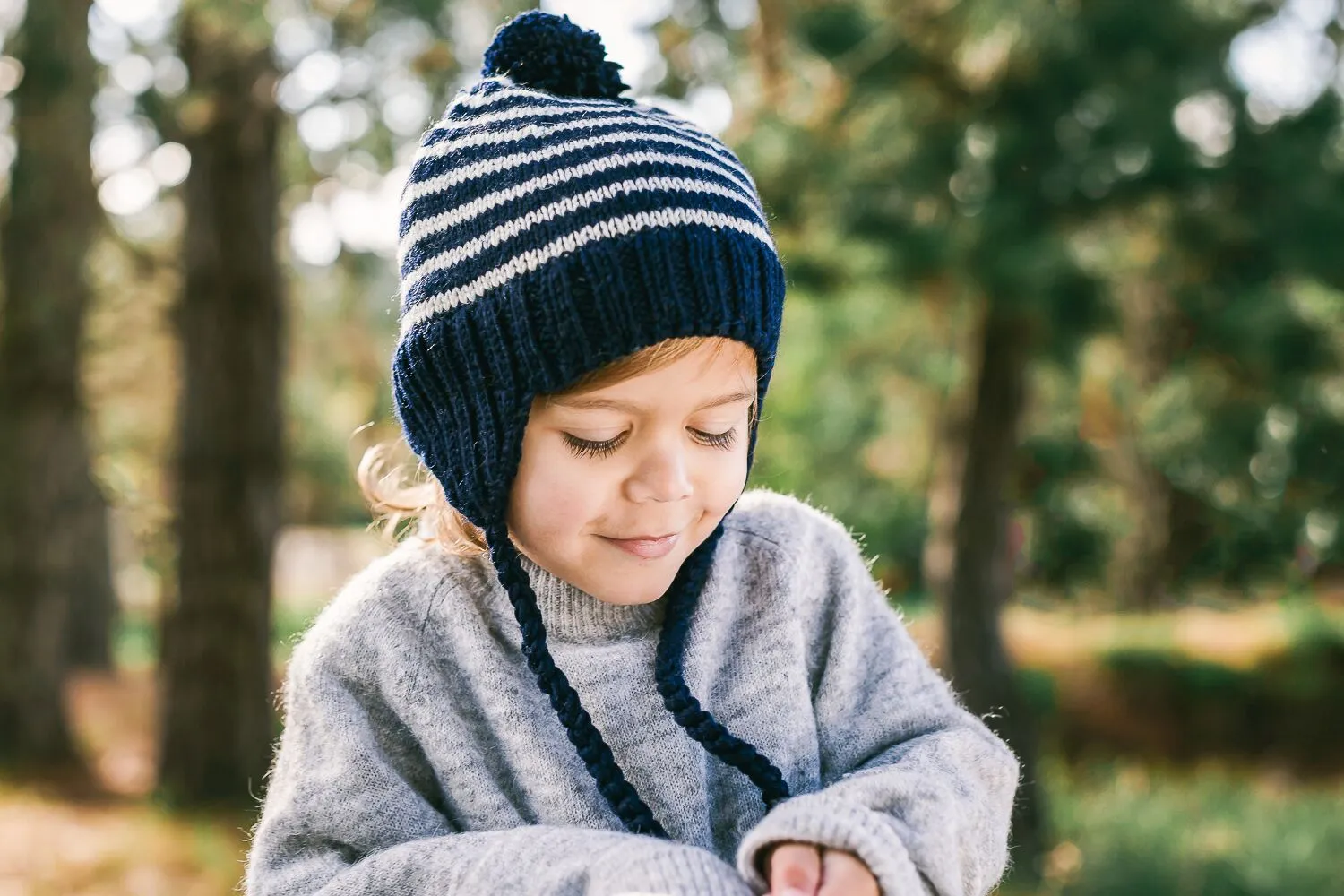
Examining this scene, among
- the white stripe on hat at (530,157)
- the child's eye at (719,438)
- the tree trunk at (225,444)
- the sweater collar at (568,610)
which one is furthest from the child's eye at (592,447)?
the tree trunk at (225,444)

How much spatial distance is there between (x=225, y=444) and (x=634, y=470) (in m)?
5.09

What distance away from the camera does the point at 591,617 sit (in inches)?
64.9

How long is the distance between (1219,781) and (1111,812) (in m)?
1.57

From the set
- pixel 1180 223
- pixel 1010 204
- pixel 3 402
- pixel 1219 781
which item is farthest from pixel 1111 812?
pixel 3 402

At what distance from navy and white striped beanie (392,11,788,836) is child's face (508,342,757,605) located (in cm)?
3

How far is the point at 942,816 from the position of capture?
1.43 meters

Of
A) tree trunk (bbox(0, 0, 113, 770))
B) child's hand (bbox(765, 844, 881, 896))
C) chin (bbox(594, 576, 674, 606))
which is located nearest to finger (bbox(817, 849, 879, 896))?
child's hand (bbox(765, 844, 881, 896))

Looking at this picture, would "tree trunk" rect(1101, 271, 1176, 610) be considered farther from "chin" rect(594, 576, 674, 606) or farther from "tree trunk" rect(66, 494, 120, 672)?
"chin" rect(594, 576, 674, 606)

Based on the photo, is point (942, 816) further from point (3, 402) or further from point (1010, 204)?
point (3, 402)

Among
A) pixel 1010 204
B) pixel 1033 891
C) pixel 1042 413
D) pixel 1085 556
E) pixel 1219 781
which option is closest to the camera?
pixel 1010 204

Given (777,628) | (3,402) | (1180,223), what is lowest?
(3,402)

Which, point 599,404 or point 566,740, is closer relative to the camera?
point 599,404

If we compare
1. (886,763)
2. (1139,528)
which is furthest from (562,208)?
(1139,528)

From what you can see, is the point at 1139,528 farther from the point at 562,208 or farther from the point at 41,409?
the point at 562,208
